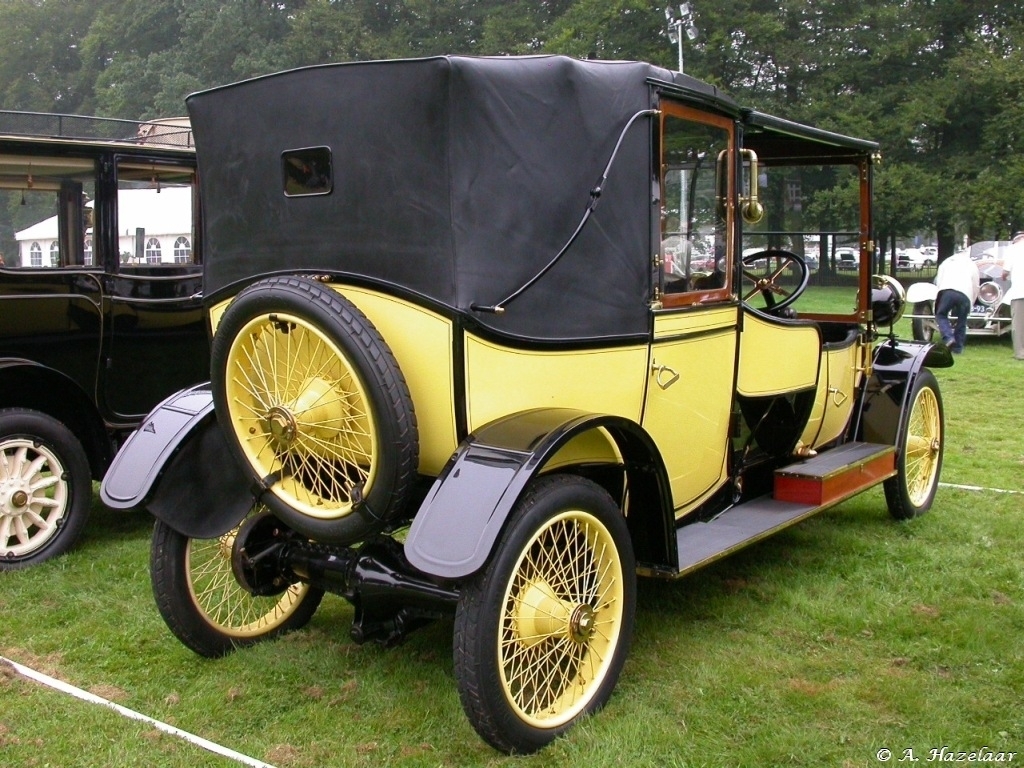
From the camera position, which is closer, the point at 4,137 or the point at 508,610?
the point at 508,610

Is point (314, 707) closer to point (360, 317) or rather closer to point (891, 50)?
point (360, 317)

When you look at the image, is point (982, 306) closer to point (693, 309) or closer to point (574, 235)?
point (693, 309)

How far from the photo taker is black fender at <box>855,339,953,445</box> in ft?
19.3

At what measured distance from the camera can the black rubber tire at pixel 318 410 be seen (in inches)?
126

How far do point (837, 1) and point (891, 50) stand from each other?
2.76 m

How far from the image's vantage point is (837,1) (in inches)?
1177

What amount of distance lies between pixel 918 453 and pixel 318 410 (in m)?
4.16

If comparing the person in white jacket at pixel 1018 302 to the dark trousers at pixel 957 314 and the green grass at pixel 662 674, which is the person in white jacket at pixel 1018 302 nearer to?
the dark trousers at pixel 957 314

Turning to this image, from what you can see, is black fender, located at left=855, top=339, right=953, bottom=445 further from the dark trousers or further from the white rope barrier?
the dark trousers

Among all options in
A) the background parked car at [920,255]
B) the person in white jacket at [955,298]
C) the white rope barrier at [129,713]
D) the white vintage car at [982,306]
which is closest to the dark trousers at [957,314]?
the person in white jacket at [955,298]

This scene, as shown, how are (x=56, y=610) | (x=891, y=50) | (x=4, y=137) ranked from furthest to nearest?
(x=891, y=50)
(x=4, y=137)
(x=56, y=610)

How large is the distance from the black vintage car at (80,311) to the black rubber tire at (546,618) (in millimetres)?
3205

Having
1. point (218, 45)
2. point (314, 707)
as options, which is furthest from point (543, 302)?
point (218, 45)

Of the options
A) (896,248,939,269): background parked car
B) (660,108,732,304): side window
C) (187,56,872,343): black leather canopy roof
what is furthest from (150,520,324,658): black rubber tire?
(896,248,939,269): background parked car
